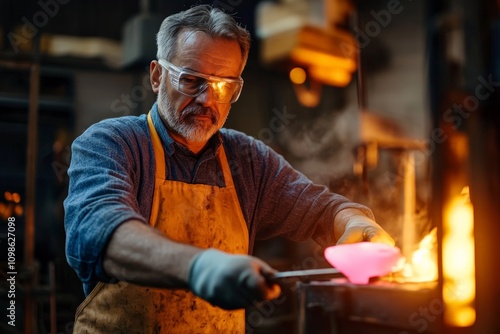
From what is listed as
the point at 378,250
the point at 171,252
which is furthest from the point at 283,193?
the point at 171,252

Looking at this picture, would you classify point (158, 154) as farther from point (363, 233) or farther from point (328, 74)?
point (328, 74)

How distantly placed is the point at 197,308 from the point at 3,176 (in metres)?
3.91

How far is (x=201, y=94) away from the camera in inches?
89.1

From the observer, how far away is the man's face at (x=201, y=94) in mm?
2256

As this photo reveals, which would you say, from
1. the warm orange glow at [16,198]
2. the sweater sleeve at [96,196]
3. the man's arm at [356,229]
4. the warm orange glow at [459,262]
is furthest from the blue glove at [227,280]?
the warm orange glow at [16,198]

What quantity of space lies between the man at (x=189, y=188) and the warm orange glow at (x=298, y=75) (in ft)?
11.1

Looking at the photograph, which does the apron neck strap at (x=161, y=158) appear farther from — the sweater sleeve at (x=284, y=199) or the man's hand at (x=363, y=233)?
the man's hand at (x=363, y=233)

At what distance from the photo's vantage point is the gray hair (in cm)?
227

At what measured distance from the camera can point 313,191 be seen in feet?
8.46

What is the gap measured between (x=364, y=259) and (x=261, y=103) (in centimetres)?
489

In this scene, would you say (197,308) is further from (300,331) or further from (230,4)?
(230,4)

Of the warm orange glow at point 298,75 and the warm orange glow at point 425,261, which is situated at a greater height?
the warm orange glow at point 298,75

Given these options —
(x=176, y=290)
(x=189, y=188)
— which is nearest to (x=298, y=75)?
(x=189, y=188)

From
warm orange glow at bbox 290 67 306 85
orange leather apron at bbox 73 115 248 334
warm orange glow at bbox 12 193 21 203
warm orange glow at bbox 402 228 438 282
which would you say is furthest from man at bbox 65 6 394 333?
warm orange glow at bbox 290 67 306 85
